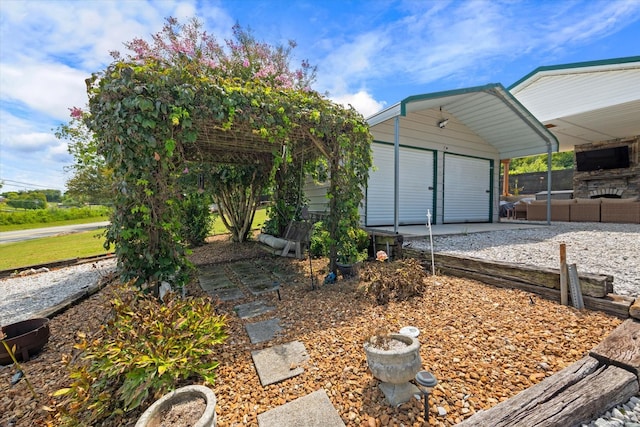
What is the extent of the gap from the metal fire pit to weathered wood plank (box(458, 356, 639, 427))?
11.1 feet

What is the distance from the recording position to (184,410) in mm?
1266

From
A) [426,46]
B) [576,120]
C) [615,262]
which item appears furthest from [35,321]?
[576,120]

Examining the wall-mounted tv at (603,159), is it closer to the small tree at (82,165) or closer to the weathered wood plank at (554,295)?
the weathered wood plank at (554,295)

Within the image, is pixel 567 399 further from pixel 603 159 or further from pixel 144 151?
pixel 603 159

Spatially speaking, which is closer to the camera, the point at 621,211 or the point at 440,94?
the point at 440,94

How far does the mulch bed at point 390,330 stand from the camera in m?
1.52

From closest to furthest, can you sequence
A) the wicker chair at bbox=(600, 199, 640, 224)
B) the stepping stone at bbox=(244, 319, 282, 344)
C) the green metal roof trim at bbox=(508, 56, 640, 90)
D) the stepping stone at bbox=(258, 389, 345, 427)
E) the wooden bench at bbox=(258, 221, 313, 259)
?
the stepping stone at bbox=(258, 389, 345, 427) < the stepping stone at bbox=(244, 319, 282, 344) < the wooden bench at bbox=(258, 221, 313, 259) < the green metal roof trim at bbox=(508, 56, 640, 90) < the wicker chair at bbox=(600, 199, 640, 224)

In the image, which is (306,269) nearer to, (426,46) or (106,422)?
(106,422)

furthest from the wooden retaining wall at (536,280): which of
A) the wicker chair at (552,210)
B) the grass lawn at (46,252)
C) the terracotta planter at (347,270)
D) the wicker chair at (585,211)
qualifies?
the wicker chair at (585,211)

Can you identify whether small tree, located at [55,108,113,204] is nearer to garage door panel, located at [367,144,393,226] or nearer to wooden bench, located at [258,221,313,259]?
wooden bench, located at [258,221,313,259]

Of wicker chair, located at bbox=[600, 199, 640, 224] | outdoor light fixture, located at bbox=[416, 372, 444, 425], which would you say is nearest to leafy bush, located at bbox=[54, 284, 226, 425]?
outdoor light fixture, located at bbox=[416, 372, 444, 425]

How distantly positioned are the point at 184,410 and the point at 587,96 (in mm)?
11611

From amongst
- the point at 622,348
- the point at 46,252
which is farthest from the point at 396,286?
the point at 46,252

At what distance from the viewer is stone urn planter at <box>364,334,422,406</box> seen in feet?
4.75
